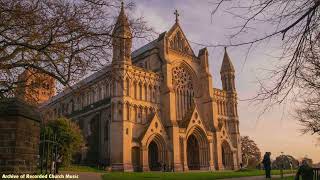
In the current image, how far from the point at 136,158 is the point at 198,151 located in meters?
11.2

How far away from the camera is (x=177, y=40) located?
190 ft

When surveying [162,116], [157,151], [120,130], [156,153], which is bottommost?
[156,153]

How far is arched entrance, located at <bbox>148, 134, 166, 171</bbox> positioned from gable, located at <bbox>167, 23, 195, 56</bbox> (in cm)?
1505

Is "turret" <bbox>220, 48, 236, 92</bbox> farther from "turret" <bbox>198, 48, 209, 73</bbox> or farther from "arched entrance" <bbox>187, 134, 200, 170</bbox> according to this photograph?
"arched entrance" <bbox>187, 134, 200, 170</bbox>

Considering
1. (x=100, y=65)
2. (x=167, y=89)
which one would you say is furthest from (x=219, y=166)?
(x=100, y=65)

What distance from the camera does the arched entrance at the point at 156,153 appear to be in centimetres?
4803

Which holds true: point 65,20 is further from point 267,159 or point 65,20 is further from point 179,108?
point 179,108

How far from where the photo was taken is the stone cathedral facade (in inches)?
1795

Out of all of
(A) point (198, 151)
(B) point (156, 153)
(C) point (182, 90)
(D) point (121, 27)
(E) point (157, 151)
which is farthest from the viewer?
(C) point (182, 90)

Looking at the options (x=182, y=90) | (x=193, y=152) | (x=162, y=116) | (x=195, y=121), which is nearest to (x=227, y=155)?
(x=193, y=152)

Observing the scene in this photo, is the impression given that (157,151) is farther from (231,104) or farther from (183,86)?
(231,104)

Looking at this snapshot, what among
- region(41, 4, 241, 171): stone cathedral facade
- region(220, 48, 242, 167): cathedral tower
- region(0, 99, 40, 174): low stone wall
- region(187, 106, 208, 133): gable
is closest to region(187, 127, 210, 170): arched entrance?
region(41, 4, 241, 171): stone cathedral facade

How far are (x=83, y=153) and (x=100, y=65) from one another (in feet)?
144

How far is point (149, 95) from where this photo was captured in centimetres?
5069
